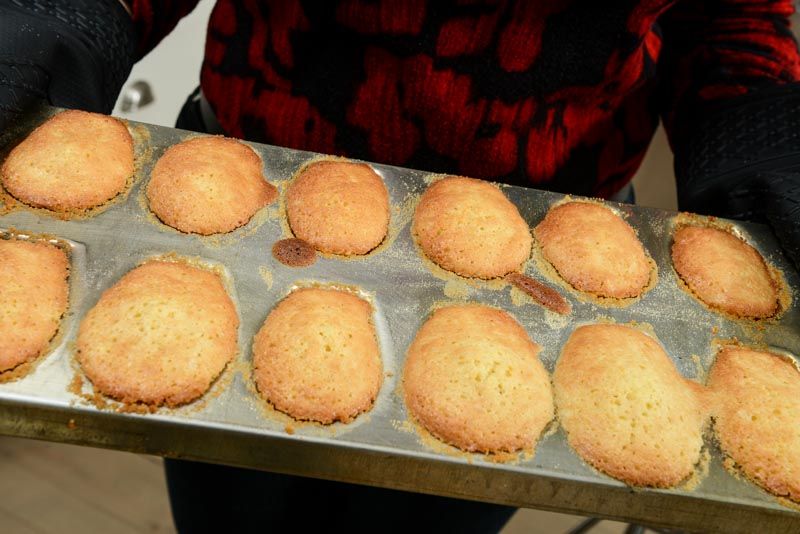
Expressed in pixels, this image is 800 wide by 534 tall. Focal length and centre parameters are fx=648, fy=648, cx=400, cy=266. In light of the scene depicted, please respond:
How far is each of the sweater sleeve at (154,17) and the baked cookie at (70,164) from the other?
0.25 meters

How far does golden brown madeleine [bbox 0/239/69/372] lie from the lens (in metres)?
0.87

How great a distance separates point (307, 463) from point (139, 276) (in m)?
0.38

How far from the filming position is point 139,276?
0.98m

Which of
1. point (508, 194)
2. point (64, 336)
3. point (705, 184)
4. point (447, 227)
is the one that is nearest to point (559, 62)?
point (508, 194)

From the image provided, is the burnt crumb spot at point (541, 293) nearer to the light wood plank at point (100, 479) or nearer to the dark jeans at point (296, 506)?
the dark jeans at point (296, 506)

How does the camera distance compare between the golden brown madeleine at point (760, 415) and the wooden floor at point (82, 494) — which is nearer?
the golden brown madeleine at point (760, 415)

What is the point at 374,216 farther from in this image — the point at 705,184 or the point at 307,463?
the point at 705,184

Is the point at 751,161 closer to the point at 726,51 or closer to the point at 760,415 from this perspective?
the point at 726,51

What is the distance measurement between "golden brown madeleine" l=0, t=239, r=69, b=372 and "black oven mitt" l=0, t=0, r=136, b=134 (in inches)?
9.3

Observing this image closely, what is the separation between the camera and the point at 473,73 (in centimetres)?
113

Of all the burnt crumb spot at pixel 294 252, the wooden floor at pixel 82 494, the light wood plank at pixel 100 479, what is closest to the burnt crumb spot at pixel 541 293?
the burnt crumb spot at pixel 294 252

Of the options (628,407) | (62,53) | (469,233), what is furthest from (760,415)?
(62,53)

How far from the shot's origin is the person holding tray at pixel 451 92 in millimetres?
1100

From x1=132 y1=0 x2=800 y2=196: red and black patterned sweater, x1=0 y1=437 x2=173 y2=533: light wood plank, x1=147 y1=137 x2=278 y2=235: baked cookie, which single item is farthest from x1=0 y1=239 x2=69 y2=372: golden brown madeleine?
x1=0 y1=437 x2=173 y2=533: light wood plank
